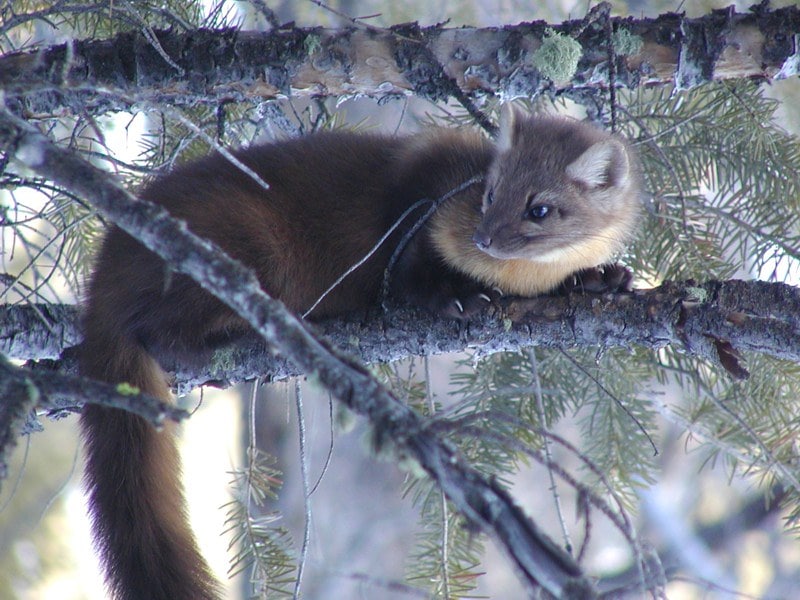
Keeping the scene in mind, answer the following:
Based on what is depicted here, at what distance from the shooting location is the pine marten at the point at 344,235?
2531 mm

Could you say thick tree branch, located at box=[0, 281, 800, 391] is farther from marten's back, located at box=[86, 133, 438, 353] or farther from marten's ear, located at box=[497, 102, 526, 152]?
marten's ear, located at box=[497, 102, 526, 152]

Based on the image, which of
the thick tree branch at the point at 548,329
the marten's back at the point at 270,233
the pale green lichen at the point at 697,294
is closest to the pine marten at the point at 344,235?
the marten's back at the point at 270,233

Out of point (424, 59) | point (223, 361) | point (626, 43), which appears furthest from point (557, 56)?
point (223, 361)

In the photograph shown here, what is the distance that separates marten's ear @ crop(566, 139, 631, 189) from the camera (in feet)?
8.68

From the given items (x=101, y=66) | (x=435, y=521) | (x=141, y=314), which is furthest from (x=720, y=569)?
(x=101, y=66)

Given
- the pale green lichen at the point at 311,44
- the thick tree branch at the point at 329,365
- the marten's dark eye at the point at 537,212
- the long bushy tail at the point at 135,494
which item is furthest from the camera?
the marten's dark eye at the point at 537,212

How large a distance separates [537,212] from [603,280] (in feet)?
1.15

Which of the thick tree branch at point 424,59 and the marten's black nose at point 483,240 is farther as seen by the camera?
the marten's black nose at point 483,240

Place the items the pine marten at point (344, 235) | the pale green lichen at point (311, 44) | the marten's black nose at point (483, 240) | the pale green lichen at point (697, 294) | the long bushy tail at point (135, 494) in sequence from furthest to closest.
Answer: the marten's black nose at point (483, 240), the pine marten at point (344, 235), the pale green lichen at point (311, 44), the pale green lichen at point (697, 294), the long bushy tail at point (135, 494)

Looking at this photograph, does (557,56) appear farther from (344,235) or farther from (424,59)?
(344,235)

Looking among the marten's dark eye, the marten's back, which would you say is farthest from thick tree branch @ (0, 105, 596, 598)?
the marten's dark eye

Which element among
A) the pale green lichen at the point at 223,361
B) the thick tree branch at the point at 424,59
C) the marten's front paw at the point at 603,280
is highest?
the thick tree branch at the point at 424,59

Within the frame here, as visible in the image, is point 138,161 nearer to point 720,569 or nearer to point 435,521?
point 435,521

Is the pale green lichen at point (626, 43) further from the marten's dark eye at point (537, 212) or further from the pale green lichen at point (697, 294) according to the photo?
the pale green lichen at point (697, 294)
